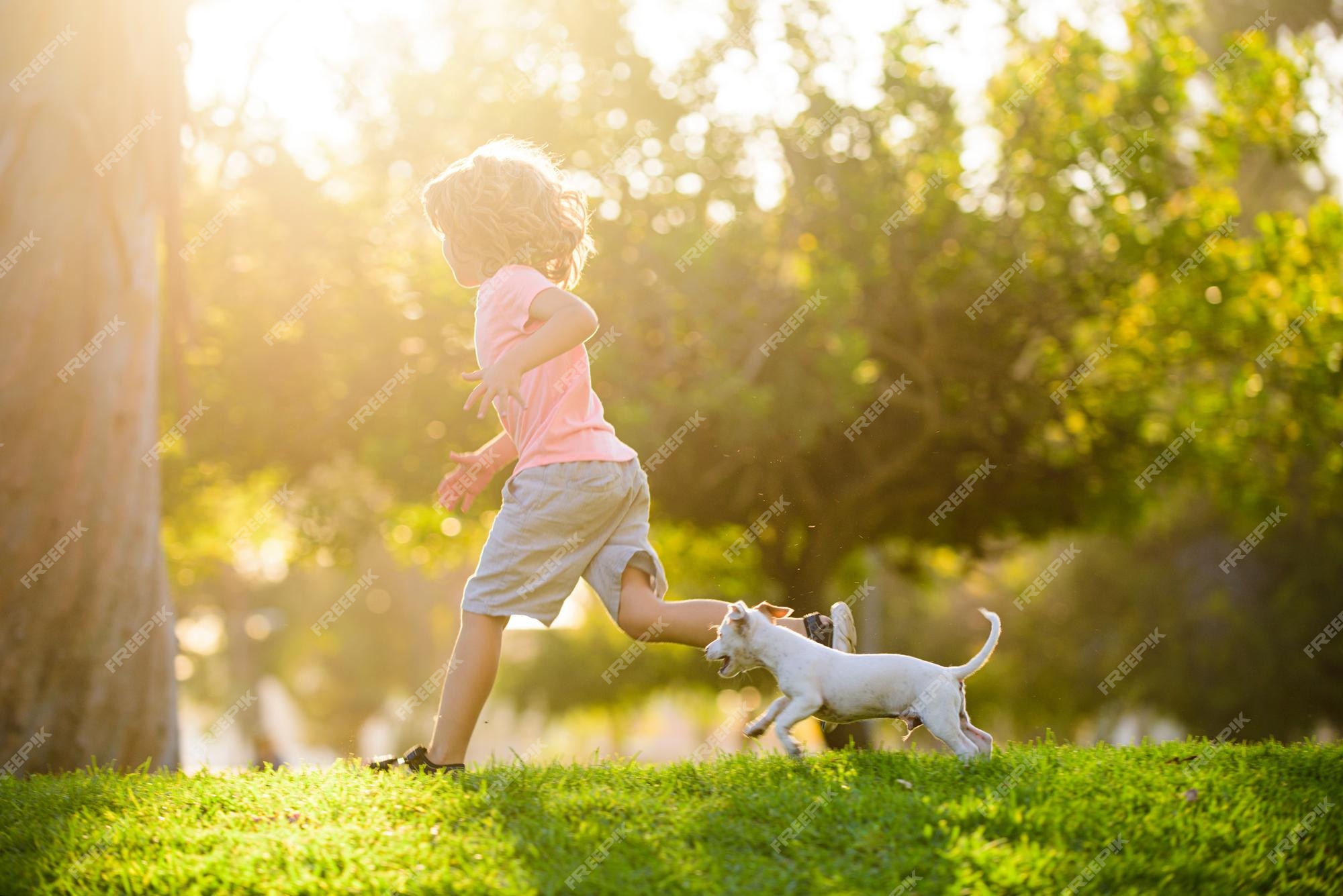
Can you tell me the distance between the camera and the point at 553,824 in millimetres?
3727

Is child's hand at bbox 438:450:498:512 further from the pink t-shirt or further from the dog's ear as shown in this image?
the dog's ear

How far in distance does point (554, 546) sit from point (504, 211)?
1.29 m

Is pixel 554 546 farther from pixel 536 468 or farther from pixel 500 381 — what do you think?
pixel 500 381

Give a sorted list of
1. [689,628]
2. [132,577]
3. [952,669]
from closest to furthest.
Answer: [952,669], [689,628], [132,577]

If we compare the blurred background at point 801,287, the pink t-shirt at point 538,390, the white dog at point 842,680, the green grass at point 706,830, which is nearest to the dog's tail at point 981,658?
the white dog at point 842,680

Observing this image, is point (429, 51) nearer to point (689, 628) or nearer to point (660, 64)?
point (660, 64)

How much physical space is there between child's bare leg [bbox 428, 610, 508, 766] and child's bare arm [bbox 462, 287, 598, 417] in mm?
808

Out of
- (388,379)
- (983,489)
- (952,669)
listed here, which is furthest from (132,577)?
(983,489)

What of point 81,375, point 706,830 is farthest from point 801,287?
point 706,830

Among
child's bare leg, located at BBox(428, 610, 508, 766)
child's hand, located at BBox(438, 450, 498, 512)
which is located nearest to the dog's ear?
child's bare leg, located at BBox(428, 610, 508, 766)

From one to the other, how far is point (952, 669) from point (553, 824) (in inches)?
56.4

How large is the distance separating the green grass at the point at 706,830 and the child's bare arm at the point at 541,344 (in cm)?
133

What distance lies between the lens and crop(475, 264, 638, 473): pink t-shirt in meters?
4.68

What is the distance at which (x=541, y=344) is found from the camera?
4.46m
